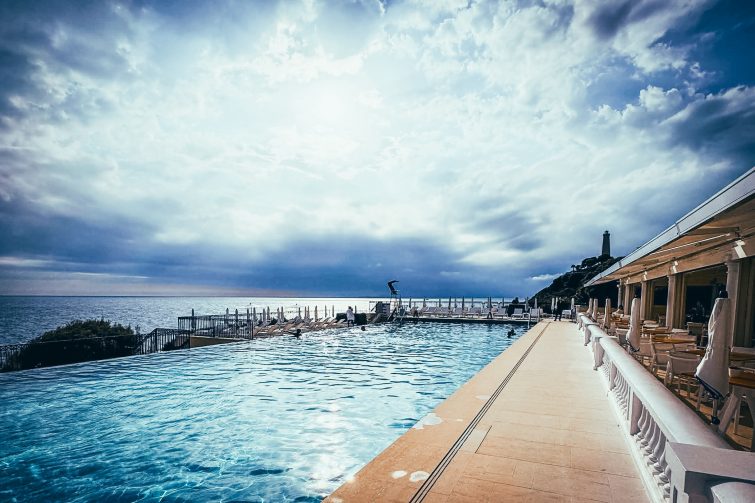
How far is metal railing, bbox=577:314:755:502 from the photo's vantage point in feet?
4.78

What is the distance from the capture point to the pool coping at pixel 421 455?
313 cm

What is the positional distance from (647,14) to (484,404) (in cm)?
878

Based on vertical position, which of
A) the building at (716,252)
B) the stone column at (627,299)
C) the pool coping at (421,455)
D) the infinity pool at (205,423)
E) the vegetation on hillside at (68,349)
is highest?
the building at (716,252)

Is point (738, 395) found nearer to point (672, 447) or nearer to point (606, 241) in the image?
point (672, 447)

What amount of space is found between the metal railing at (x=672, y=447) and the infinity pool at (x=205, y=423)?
3.54 meters

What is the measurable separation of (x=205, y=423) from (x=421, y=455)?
4785mm

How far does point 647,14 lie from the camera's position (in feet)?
25.6

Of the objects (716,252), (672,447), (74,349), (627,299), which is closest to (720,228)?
(716,252)

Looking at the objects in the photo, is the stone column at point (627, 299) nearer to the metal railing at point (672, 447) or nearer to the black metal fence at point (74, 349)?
the metal railing at point (672, 447)

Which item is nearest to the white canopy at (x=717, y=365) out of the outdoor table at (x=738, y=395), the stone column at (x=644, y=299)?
the outdoor table at (x=738, y=395)

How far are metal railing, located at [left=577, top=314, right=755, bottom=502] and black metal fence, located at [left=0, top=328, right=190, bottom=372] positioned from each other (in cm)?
1492

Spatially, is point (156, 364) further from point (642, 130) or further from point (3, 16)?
point (642, 130)

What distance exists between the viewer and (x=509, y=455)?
3.87m

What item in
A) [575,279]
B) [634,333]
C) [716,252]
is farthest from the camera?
[575,279]
